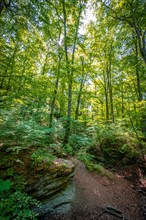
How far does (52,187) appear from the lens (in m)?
3.48

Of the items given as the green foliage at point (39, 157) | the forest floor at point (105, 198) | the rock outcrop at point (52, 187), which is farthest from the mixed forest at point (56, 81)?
the forest floor at point (105, 198)

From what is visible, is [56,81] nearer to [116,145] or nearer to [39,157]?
[39,157]

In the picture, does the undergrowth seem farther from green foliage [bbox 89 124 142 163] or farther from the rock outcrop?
the rock outcrop

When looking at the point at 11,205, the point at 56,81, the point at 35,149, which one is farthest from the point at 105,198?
the point at 56,81

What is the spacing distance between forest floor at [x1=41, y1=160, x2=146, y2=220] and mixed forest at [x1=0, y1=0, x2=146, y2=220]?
0.69 metres

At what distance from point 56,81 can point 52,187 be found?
231 inches

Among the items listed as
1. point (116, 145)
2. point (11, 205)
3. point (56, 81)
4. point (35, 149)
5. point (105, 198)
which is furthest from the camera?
point (56, 81)

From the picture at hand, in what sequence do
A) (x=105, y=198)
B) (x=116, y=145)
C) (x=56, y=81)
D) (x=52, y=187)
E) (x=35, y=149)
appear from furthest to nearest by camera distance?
(x=56, y=81)
(x=116, y=145)
(x=105, y=198)
(x=35, y=149)
(x=52, y=187)

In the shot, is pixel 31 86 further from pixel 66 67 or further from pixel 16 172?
pixel 16 172

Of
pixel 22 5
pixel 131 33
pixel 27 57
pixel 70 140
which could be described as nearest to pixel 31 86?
pixel 27 57

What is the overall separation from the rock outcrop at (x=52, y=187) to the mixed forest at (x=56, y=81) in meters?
0.25

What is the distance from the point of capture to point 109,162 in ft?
22.3

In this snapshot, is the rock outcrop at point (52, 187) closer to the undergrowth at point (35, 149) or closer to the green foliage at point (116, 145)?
the undergrowth at point (35, 149)

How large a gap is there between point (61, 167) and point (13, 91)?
3239mm
